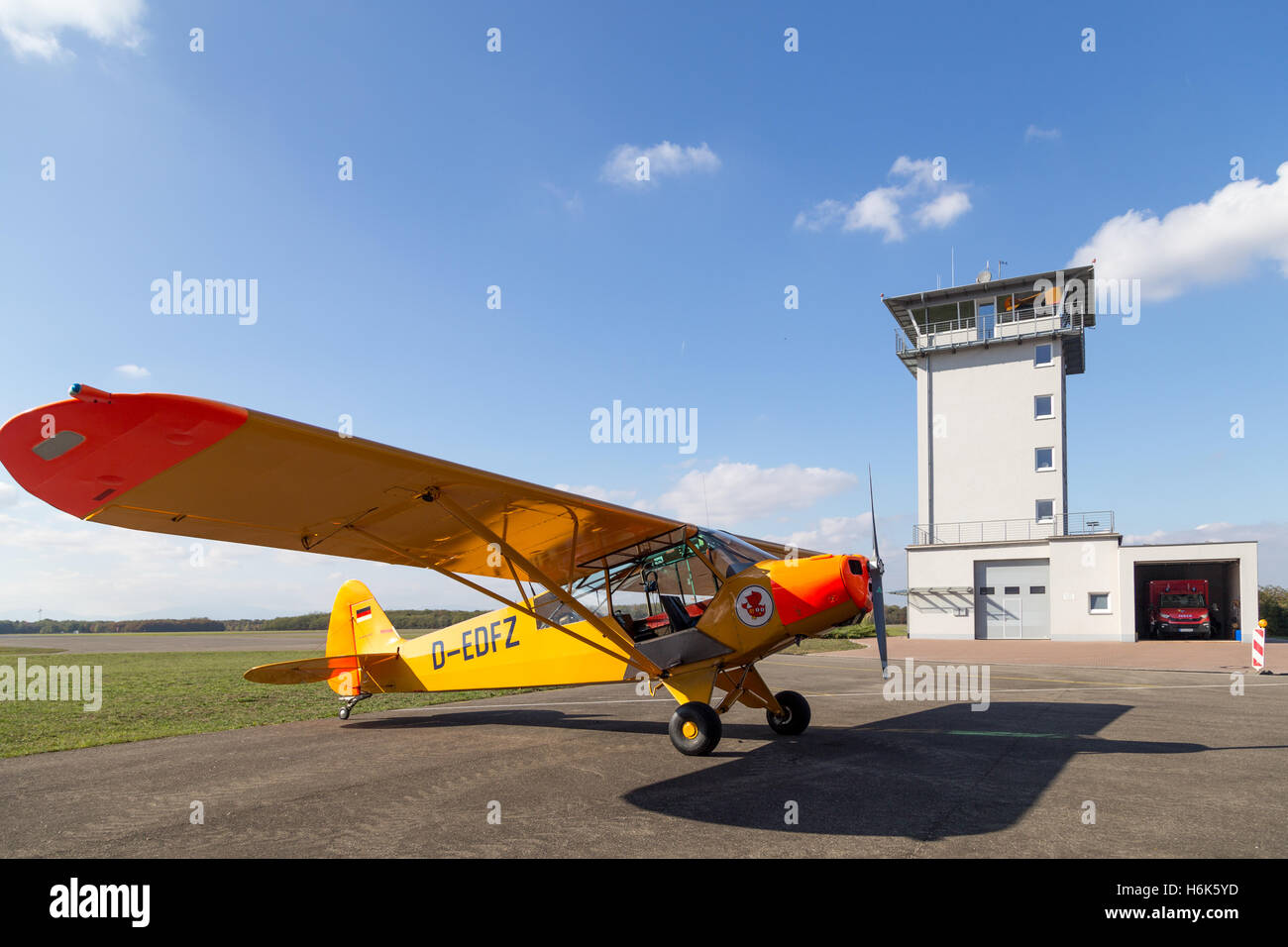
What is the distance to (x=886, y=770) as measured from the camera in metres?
7.59

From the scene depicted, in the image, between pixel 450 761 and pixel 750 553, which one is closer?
pixel 450 761

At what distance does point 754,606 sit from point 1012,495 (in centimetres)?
3412

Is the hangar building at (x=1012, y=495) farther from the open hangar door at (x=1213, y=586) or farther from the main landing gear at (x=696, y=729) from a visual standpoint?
the main landing gear at (x=696, y=729)

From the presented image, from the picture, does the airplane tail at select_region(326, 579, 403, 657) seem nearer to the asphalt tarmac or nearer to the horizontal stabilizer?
the horizontal stabilizer

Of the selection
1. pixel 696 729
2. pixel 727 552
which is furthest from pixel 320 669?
pixel 727 552

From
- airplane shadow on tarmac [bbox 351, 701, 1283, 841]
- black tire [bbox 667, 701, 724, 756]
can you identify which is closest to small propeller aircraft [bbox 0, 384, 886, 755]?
black tire [bbox 667, 701, 724, 756]

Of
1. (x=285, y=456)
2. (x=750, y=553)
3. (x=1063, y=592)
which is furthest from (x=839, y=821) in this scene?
(x=1063, y=592)

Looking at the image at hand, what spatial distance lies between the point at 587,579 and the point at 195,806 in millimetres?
5056

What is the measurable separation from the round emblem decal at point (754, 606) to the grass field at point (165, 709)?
27.2 ft

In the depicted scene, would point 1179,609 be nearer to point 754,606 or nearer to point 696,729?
point 754,606

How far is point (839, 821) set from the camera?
5.65m

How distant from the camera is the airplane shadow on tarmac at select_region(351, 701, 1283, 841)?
5.79 metres

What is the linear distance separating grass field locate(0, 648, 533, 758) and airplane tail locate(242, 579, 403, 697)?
114 cm
